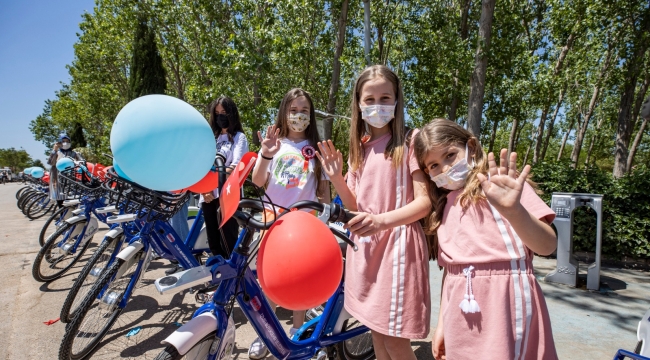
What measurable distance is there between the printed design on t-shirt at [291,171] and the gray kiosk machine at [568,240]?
417 cm

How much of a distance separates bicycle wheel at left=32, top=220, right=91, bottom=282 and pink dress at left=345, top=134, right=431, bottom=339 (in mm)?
4101

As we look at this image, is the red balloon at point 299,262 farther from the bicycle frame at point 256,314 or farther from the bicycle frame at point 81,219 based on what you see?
the bicycle frame at point 81,219

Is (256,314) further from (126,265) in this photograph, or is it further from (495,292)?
(126,265)

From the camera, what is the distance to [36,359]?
2723mm

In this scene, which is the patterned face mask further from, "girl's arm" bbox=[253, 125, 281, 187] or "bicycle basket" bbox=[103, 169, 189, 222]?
Answer: "bicycle basket" bbox=[103, 169, 189, 222]

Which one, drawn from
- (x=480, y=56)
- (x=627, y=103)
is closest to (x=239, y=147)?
(x=480, y=56)

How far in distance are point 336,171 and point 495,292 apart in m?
0.94

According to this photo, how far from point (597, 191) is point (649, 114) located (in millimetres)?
6041

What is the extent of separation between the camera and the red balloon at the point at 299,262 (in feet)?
4.11

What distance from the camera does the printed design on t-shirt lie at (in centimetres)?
249

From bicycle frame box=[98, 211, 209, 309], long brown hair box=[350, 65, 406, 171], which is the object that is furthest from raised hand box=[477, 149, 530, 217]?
bicycle frame box=[98, 211, 209, 309]

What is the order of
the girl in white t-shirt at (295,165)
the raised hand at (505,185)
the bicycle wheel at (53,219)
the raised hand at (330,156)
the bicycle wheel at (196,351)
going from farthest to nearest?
the bicycle wheel at (53,219) < the girl in white t-shirt at (295,165) < the raised hand at (330,156) < the bicycle wheel at (196,351) < the raised hand at (505,185)

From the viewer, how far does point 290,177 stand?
8.20ft

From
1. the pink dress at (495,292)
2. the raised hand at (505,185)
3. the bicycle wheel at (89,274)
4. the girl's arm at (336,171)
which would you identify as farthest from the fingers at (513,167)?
the bicycle wheel at (89,274)
